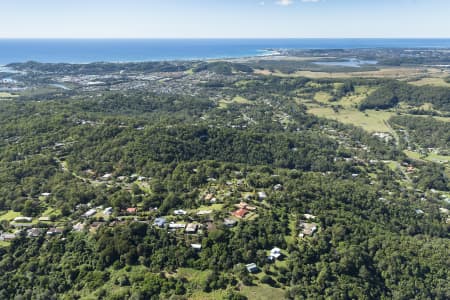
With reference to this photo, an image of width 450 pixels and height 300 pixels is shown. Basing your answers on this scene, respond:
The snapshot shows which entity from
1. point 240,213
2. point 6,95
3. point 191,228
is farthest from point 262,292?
point 6,95

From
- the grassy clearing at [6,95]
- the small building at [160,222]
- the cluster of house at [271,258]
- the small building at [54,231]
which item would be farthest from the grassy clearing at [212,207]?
the grassy clearing at [6,95]

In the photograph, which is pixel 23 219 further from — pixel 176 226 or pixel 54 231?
pixel 176 226

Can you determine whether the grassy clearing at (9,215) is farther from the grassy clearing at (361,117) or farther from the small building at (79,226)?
the grassy clearing at (361,117)

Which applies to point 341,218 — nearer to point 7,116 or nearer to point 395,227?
point 395,227

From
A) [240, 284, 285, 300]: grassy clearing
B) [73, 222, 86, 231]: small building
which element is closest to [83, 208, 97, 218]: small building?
[73, 222, 86, 231]: small building

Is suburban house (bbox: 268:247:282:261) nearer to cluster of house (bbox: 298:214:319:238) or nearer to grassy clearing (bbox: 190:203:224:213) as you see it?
cluster of house (bbox: 298:214:319:238)

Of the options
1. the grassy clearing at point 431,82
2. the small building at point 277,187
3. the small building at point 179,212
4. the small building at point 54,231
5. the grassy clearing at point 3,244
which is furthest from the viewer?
the grassy clearing at point 431,82
